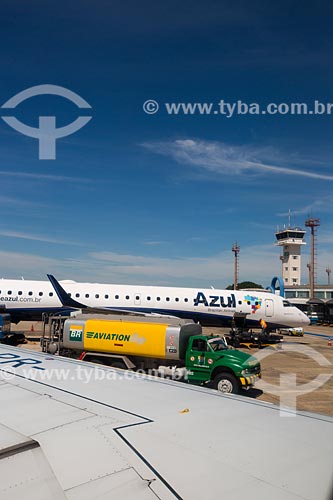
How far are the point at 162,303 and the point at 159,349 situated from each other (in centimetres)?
1474

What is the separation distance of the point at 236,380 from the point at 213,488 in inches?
422

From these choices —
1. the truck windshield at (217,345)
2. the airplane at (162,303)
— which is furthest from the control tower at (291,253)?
the truck windshield at (217,345)

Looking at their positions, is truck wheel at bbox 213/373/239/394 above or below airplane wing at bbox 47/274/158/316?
below

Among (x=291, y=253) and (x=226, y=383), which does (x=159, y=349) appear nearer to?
(x=226, y=383)

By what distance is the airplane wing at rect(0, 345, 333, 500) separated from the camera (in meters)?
3.15

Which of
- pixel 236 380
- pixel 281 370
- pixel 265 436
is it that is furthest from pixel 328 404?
pixel 265 436

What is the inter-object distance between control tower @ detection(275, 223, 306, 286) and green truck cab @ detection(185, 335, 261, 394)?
8176 centimetres

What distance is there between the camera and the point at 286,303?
1174 inches

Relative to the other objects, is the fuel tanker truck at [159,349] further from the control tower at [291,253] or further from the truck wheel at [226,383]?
the control tower at [291,253]

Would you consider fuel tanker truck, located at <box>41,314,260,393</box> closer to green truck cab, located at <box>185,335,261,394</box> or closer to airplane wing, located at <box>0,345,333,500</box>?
green truck cab, located at <box>185,335,261,394</box>

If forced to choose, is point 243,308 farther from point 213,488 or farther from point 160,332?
point 213,488

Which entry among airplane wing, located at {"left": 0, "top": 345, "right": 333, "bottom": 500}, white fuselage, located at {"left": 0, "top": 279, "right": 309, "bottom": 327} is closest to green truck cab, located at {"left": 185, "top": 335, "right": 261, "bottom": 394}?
airplane wing, located at {"left": 0, "top": 345, "right": 333, "bottom": 500}

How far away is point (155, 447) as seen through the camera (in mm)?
3914

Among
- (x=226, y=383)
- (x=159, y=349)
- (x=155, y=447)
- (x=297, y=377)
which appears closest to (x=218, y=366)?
(x=226, y=383)
